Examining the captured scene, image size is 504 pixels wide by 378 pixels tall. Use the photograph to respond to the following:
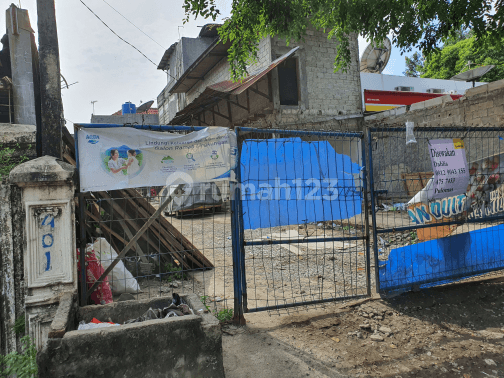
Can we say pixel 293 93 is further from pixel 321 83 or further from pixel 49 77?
pixel 49 77

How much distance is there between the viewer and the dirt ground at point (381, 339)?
9.77 ft

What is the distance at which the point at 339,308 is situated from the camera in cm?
414

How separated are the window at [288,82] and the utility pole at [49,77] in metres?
10.3

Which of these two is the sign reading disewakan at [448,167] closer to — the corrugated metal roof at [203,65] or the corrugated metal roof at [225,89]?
the corrugated metal roof at [225,89]

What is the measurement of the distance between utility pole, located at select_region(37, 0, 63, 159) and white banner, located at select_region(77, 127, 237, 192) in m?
0.47

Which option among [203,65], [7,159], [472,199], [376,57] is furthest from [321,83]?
[7,159]

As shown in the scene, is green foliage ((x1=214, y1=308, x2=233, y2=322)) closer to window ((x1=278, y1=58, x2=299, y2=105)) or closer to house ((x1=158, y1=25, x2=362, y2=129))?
house ((x1=158, y1=25, x2=362, y2=129))

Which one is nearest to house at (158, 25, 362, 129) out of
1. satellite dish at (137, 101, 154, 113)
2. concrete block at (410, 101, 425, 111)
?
concrete block at (410, 101, 425, 111)

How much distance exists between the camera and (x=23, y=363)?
2.63 metres

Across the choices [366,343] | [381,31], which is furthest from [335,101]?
[366,343]

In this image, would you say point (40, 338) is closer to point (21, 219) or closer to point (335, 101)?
point (21, 219)

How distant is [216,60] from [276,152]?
1344cm

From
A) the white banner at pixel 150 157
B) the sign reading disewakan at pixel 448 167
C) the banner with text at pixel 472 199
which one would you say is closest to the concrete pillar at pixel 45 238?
the white banner at pixel 150 157

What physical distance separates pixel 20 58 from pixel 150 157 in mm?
9657
